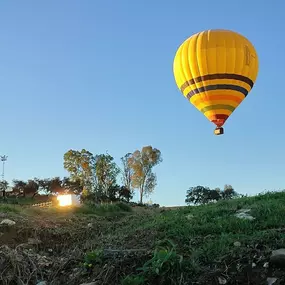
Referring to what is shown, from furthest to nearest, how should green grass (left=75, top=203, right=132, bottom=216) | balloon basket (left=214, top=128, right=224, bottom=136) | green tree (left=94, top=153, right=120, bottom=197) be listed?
green tree (left=94, top=153, right=120, bottom=197) < green grass (left=75, top=203, right=132, bottom=216) < balloon basket (left=214, top=128, right=224, bottom=136)

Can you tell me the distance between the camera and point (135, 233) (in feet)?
24.3

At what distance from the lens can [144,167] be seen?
35.7m

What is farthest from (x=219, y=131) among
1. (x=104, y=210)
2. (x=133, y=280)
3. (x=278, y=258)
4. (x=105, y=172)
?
(x=105, y=172)

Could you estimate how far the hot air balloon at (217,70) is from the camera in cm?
1126

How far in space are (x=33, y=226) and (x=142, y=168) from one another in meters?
26.9

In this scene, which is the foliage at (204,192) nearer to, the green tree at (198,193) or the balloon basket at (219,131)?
the green tree at (198,193)

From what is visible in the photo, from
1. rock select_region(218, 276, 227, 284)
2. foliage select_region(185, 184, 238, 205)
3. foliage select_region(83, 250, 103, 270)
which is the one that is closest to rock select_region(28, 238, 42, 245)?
foliage select_region(83, 250, 103, 270)

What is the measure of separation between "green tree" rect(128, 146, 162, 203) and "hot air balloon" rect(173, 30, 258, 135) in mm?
23603

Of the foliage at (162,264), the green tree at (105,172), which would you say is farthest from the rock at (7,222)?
the green tree at (105,172)

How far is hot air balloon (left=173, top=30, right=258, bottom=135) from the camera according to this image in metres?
11.3

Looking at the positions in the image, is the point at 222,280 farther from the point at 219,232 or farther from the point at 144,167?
the point at 144,167

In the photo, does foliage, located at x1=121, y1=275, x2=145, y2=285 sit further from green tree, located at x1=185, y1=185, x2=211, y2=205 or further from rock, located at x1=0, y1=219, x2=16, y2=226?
green tree, located at x1=185, y1=185, x2=211, y2=205

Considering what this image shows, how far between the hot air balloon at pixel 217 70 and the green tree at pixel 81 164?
21541 mm

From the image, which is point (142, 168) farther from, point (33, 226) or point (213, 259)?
point (213, 259)
